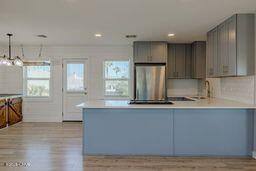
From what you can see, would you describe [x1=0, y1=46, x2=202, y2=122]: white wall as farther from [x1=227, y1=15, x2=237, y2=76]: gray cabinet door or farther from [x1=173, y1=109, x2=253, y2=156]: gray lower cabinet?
[x1=173, y1=109, x2=253, y2=156]: gray lower cabinet

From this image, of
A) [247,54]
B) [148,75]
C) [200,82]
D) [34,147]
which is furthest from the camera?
[200,82]

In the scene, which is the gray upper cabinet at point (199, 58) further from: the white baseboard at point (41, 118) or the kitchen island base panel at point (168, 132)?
the white baseboard at point (41, 118)

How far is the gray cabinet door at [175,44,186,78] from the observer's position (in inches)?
260

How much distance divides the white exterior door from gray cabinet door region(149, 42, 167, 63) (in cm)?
218

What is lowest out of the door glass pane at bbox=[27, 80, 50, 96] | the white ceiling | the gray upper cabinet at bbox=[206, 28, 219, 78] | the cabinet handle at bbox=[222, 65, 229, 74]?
the door glass pane at bbox=[27, 80, 50, 96]

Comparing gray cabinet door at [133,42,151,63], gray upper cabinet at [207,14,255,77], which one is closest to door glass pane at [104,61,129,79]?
gray cabinet door at [133,42,151,63]

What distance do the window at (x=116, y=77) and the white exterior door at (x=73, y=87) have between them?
2.29 ft

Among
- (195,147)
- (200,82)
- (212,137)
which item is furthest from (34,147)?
(200,82)

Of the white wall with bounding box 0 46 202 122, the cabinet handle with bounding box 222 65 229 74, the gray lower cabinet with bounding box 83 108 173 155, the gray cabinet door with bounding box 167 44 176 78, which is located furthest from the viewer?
the white wall with bounding box 0 46 202 122

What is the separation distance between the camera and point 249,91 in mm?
3873

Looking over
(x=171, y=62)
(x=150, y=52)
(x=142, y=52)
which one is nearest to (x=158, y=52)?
(x=150, y=52)

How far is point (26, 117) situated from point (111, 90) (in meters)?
2.73

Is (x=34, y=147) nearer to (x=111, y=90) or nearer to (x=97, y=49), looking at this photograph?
(x=111, y=90)

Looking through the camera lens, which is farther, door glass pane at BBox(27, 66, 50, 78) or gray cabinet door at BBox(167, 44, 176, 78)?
door glass pane at BBox(27, 66, 50, 78)
